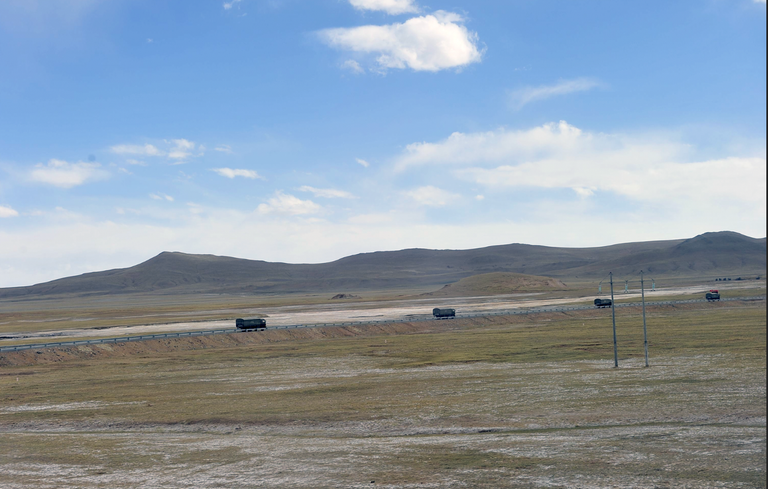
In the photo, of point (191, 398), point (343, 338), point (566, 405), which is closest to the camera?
point (566, 405)

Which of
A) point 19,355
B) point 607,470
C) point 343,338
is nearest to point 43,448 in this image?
point 607,470

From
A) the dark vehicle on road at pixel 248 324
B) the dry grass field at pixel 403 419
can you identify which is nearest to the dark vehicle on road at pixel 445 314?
the dark vehicle on road at pixel 248 324

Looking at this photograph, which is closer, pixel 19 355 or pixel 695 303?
pixel 19 355

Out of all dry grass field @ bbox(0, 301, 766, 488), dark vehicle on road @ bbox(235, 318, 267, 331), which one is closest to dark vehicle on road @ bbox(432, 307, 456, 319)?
dark vehicle on road @ bbox(235, 318, 267, 331)

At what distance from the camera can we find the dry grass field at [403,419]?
2378cm

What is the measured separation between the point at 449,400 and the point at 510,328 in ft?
203


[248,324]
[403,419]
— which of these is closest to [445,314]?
[248,324]

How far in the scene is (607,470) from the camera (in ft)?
74.4

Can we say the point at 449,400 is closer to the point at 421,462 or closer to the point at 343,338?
the point at 421,462

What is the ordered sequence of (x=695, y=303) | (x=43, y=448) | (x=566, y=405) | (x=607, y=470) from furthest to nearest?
(x=695, y=303), (x=566, y=405), (x=43, y=448), (x=607, y=470)

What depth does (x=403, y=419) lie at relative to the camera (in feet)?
112

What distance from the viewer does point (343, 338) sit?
9331 centimetres

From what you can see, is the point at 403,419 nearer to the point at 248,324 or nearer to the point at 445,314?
the point at 248,324

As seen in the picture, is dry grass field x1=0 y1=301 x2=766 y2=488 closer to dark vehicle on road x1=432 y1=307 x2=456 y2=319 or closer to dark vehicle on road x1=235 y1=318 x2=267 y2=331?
dark vehicle on road x1=235 y1=318 x2=267 y2=331
